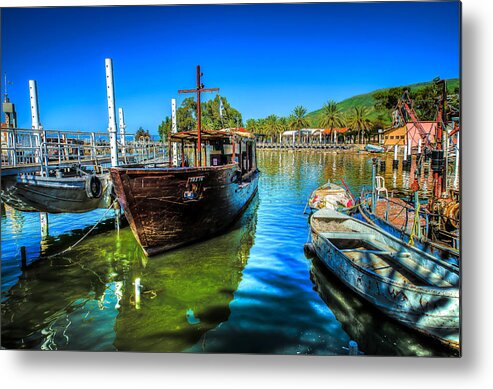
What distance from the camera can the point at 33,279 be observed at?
20.5 ft

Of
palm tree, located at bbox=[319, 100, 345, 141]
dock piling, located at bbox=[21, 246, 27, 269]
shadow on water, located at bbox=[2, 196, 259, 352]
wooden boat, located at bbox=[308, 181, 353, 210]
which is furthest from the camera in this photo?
palm tree, located at bbox=[319, 100, 345, 141]

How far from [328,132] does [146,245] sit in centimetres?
5685

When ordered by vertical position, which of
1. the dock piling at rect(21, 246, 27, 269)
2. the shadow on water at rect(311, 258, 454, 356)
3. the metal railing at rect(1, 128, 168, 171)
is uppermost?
the metal railing at rect(1, 128, 168, 171)

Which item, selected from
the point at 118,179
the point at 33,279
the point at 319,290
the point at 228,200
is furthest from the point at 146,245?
the point at 319,290

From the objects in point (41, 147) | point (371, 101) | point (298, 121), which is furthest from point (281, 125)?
point (41, 147)

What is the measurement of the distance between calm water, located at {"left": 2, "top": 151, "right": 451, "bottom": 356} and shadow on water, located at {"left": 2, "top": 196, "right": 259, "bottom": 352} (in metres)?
0.02

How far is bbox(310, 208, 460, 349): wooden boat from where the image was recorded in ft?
12.8

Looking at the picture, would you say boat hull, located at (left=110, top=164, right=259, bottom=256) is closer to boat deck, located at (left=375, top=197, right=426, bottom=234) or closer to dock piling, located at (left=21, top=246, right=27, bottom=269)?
dock piling, located at (left=21, top=246, right=27, bottom=269)

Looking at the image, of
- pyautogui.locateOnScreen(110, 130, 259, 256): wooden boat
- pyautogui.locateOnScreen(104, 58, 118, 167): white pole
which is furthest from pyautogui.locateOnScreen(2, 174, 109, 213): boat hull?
pyautogui.locateOnScreen(110, 130, 259, 256): wooden boat

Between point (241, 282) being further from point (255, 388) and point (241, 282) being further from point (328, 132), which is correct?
point (328, 132)

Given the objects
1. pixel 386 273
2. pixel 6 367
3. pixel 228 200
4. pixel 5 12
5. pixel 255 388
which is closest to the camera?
pixel 255 388

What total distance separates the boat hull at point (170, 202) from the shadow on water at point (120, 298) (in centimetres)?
41

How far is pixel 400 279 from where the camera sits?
16.8 ft

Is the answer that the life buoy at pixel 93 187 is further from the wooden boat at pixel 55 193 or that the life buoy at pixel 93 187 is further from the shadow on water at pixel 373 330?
the shadow on water at pixel 373 330
